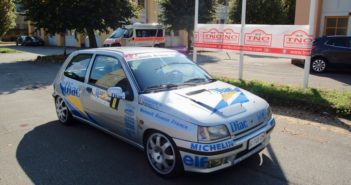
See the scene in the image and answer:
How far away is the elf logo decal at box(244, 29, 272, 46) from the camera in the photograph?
9.21 meters

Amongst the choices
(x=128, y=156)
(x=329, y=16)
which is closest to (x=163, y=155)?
(x=128, y=156)

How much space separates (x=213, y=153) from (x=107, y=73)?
7.37ft

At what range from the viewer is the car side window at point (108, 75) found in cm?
453

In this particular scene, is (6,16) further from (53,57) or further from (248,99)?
(248,99)

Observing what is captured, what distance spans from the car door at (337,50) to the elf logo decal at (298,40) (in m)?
5.56

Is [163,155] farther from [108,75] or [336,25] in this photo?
[336,25]

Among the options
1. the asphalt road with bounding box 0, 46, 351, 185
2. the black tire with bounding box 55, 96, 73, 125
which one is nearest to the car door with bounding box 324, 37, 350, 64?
the asphalt road with bounding box 0, 46, 351, 185

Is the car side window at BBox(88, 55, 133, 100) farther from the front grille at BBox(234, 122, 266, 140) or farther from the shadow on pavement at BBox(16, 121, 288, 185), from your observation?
the front grille at BBox(234, 122, 266, 140)

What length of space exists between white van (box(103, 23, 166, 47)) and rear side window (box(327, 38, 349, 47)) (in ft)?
48.7

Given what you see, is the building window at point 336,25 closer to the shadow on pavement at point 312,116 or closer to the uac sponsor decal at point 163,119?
the shadow on pavement at point 312,116

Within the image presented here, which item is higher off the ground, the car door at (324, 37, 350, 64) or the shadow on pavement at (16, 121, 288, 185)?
the car door at (324, 37, 350, 64)

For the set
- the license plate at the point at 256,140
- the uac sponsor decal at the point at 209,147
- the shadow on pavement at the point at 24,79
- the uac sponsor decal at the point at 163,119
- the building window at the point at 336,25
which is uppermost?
the building window at the point at 336,25

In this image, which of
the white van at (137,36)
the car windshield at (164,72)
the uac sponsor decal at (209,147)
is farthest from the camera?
the white van at (137,36)

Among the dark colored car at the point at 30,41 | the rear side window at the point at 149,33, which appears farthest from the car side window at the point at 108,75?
the dark colored car at the point at 30,41
